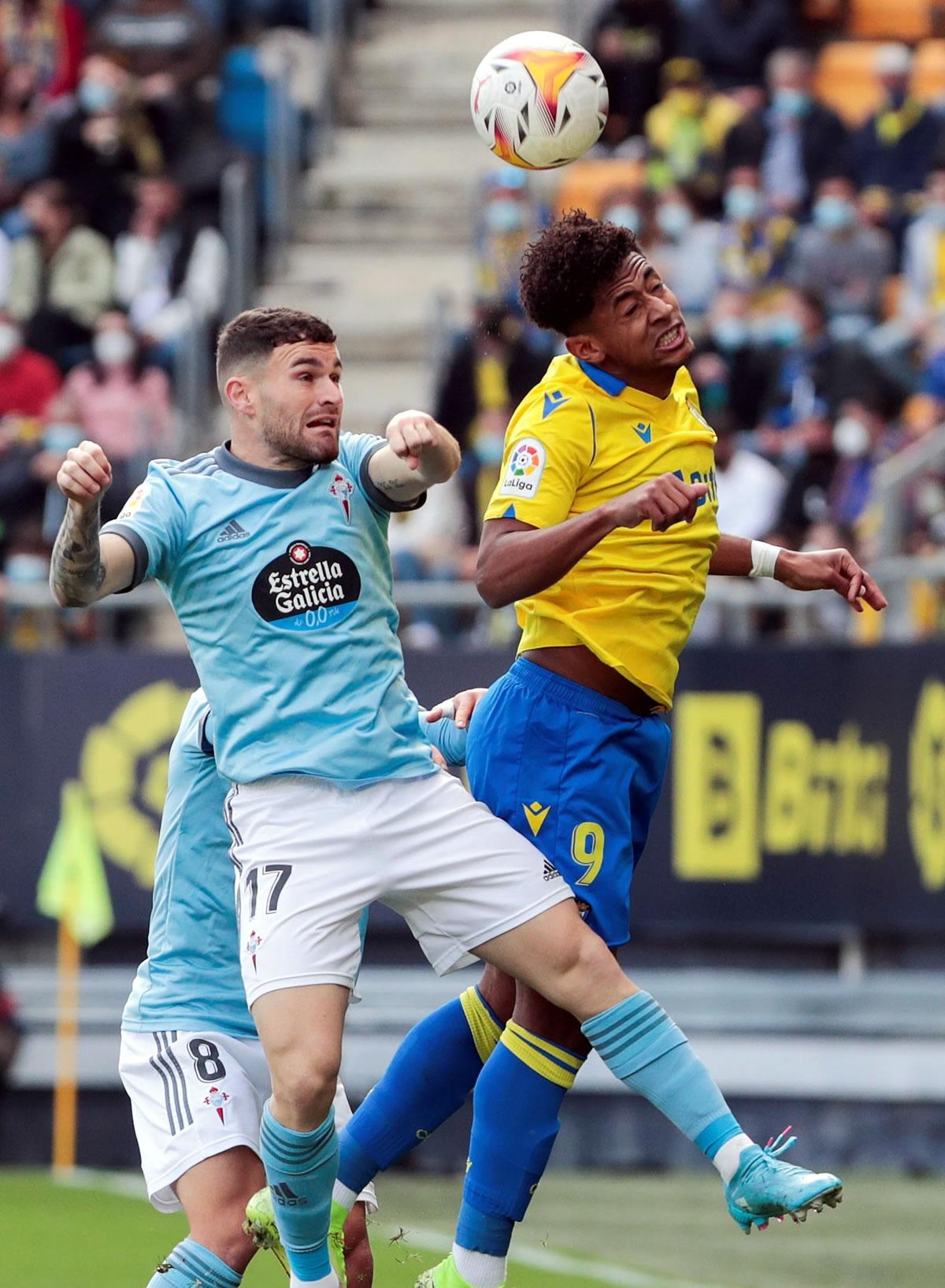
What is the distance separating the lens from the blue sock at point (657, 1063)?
5.40 m

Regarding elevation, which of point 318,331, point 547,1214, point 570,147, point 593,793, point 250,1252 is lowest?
point 547,1214

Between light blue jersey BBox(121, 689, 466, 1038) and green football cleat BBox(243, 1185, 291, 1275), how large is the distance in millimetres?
404

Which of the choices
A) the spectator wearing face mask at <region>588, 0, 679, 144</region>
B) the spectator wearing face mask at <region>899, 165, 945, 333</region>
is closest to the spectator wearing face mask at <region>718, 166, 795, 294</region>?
the spectator wearing face mask at <region>899, 165, 945, 333</region>

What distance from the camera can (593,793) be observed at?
18.7 ft

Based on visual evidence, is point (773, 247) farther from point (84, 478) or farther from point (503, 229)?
point (84, 478)

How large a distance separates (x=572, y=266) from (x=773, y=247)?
356 inches

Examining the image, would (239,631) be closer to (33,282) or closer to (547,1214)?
(547,1214)

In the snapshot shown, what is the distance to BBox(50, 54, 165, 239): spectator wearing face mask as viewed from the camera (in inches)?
637

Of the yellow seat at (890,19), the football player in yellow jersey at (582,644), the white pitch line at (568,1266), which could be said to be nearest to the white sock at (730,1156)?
the football player in yellow jersey at (582,644)

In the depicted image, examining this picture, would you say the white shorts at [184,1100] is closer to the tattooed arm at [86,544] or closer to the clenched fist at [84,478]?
the tattooed arm at [86,544]

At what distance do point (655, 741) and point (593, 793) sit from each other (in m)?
0.24

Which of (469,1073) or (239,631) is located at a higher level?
(239,631)

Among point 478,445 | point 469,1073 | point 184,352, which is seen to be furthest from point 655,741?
point 184,352

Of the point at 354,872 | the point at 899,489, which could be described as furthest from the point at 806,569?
the point at 899,489
